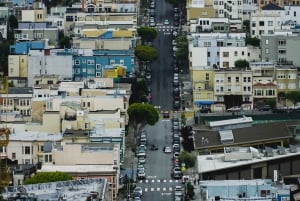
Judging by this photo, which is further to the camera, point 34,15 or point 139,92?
point 34,15

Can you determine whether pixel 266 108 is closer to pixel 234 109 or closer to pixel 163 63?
pixel 234 109

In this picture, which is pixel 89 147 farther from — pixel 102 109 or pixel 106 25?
pixel 106 25

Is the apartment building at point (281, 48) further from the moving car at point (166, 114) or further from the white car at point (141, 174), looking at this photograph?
the white car at point (141, 174)

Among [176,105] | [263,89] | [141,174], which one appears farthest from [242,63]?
[141,174]

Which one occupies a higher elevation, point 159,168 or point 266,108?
point 266,108

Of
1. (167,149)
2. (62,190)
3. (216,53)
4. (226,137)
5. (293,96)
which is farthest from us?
(216,53)

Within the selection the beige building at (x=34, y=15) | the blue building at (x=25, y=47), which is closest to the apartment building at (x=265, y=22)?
the beige building at (x=34, y=15)

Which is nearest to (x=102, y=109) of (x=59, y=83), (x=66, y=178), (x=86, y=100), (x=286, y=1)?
(x=86, y=100)
